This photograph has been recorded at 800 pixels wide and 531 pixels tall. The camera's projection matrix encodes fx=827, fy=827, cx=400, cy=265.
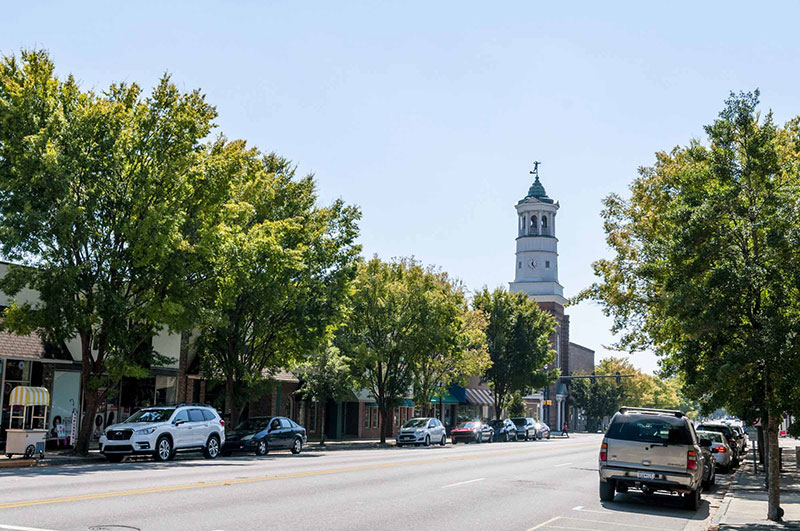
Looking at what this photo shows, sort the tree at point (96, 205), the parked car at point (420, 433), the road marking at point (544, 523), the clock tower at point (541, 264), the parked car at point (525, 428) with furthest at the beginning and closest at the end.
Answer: the clock tower at point (541, 264), the parked car at point (525, 428), the parked car at point (420, 433), the tree at point (96, 205), the road marking at point (544, 523)

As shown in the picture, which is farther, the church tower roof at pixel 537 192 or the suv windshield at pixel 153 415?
the church tower roof at pixel 537 192

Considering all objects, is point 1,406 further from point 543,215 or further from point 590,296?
point 543,215

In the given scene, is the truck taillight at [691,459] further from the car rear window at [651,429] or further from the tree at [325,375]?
the tree at [325,375]

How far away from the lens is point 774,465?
1414cm

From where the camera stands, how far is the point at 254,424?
3119 cm

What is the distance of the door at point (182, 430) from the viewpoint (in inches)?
1010

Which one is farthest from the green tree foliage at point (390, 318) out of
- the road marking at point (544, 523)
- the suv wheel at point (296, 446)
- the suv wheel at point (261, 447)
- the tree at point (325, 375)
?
the road marking at point (544, 523)

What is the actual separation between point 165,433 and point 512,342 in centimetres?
4384

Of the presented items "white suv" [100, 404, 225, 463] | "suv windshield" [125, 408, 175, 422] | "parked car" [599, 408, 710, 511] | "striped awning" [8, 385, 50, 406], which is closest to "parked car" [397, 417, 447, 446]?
"white suv" [100, 404, 225, 463]

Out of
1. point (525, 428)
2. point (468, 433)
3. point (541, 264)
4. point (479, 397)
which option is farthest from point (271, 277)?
point (541, 264)

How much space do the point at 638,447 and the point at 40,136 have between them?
18353mm

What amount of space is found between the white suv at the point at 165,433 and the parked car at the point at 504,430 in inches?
1327

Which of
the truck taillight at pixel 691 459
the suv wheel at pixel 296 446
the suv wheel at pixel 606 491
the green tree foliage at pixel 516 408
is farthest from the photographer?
the green tree foliage at pixel 516 408

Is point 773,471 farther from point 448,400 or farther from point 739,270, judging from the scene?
point 448,400
